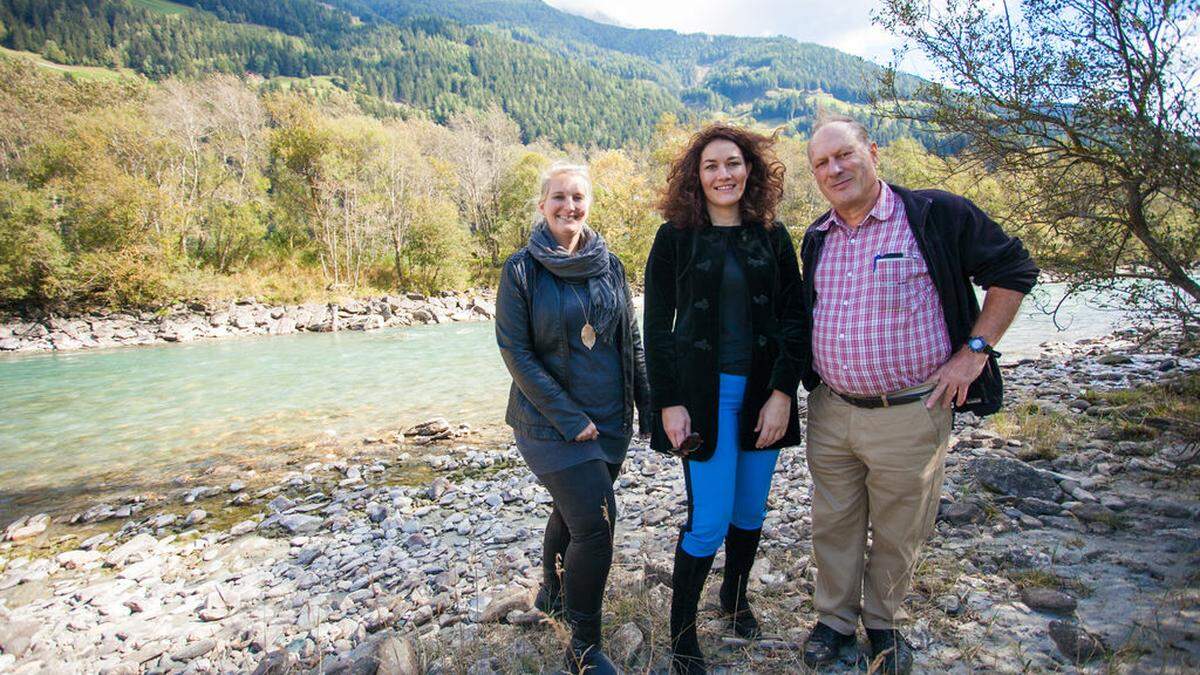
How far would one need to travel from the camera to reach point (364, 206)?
31.5 m

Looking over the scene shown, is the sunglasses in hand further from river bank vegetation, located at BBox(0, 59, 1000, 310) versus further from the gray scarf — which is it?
river bank vegetation, located at BBox(0, 59, 1000, 310)

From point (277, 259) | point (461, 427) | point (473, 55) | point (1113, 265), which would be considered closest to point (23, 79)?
point (277, 259)

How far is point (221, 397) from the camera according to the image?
1288 centimetres

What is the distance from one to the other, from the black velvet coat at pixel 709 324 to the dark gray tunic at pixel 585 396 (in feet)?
0.68

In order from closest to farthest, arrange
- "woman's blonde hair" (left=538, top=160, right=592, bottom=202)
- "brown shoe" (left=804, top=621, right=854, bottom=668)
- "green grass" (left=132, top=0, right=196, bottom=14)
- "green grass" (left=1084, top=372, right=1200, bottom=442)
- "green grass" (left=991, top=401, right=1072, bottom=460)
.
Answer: "brown shoe" (left=804, top=621, right=854, bottom=668), "woman's blonde hair" (left=538, top=160, right=592, bottom=202), "green grass" (left=1084, top=372, right=1200, bottom=442), "green grass" (left=991, top=401, right=1072, bottom=460), "green grass" (left=132, top=0, right=196, bottom=14)

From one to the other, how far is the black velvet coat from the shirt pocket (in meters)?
0.34

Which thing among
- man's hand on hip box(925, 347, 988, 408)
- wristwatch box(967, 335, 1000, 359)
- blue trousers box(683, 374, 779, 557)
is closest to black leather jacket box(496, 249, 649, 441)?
blue trousers box(683, 374, 779, 557)

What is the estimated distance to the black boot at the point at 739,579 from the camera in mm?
2789

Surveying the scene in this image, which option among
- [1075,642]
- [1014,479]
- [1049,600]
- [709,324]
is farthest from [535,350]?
[1014,479]

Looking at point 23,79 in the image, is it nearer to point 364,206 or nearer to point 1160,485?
point 364,206

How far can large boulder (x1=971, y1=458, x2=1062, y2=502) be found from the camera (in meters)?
4.37

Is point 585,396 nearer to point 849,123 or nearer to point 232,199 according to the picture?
point 849,123

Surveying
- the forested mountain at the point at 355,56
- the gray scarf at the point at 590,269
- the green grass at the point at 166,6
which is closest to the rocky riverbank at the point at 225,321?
the gray scarf at the point at 590,269

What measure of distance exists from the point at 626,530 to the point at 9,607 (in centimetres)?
499
